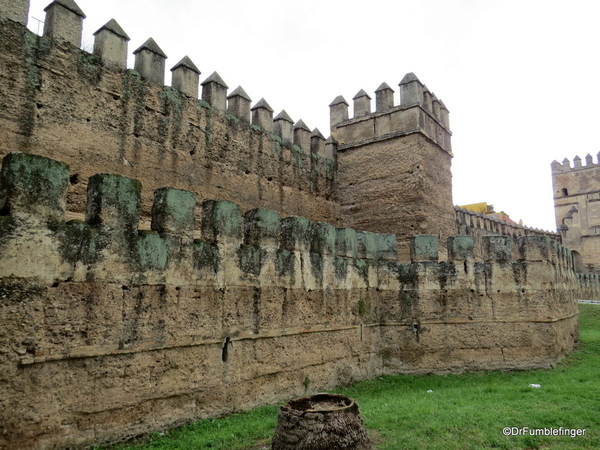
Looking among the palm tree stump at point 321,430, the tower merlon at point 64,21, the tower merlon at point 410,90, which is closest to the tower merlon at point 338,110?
the tower merlon at point 410,90

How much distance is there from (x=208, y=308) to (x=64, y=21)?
5.78 metres

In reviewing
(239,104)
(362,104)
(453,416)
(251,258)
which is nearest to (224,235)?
(251,258)

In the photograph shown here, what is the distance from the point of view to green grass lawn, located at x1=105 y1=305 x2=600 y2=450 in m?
4.60

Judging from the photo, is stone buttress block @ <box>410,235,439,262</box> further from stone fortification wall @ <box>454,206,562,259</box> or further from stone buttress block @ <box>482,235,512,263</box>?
stone fortification wall @ <box>454,206,562,259</box>

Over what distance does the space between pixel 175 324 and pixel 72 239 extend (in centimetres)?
152

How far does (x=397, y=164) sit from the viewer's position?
11.9 meters

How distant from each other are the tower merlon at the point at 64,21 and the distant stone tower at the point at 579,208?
39.0 m

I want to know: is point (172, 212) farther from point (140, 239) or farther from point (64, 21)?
point (64, 21)

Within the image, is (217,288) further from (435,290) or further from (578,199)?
(578,199)

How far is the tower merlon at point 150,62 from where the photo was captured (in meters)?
8.91

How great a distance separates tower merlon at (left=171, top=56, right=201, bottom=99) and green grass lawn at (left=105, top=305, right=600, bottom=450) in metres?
6.62

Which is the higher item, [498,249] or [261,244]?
[498,249]

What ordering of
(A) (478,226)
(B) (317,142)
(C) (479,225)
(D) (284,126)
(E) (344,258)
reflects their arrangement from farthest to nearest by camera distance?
(C) (479,225)
(A) (478,226)
(B) (317,142)
(D) (284,126)
(E) (344,258)

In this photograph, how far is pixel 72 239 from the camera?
4.49 meters
